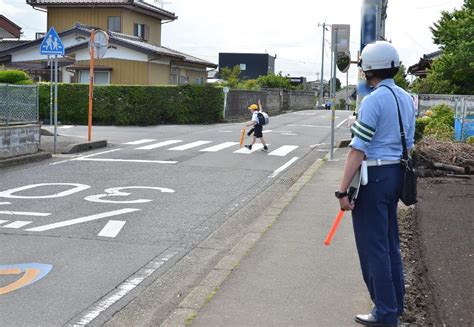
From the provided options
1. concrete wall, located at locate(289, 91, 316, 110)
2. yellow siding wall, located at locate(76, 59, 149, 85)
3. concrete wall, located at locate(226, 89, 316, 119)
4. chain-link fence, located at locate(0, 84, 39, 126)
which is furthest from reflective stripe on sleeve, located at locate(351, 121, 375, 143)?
concrete wall, located at locate(289, 91, 316, 110)

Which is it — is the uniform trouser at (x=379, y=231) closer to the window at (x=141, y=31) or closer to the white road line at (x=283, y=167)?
the white road line at (x=283, y=167)

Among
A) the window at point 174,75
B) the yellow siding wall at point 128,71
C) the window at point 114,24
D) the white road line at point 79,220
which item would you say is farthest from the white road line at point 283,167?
the window at point 114,24

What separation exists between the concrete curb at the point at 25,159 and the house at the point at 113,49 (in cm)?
1807

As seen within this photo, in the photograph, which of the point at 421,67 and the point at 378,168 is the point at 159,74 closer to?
the point at 421,67

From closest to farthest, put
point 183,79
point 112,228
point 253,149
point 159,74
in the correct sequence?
point 112,228 < point 253,149 < point 159,74 < point 183,79

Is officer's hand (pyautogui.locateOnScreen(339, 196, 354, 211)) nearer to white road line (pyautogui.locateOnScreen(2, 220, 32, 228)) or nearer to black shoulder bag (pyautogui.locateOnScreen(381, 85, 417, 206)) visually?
black shoulder bag (pyautogui.locateOnScreen(381, 85, 417, 206))

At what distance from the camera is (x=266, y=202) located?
403 inches

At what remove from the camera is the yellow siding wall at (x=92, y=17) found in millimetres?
39625

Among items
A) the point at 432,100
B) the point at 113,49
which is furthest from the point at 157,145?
the point at 113,49

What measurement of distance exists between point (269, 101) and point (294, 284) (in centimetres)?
4118

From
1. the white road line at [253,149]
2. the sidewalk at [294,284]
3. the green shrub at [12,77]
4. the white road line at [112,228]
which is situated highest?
the green shrub at [12,77]

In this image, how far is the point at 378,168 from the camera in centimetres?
425

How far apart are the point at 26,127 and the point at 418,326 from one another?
1224cm

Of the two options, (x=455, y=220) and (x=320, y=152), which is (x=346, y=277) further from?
(x=320, y=152)
